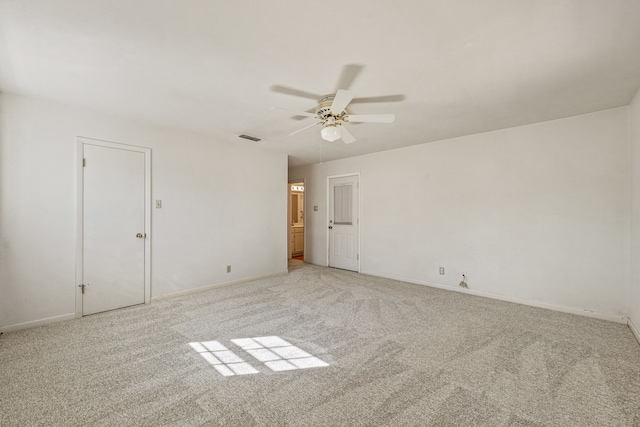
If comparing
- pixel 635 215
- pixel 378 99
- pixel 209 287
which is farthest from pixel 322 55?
pixel 209 287

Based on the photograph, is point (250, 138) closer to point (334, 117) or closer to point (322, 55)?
point (334, 117)

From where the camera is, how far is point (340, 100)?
241 cm

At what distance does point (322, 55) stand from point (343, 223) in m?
4.30

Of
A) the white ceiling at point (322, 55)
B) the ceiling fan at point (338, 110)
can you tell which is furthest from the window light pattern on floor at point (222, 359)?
the white ceiling at point (322, 55)

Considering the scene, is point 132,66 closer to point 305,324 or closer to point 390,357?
point 305,324

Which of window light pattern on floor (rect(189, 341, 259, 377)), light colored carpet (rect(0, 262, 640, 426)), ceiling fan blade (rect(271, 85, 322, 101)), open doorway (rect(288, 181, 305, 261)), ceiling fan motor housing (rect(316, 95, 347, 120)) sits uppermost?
ceiling fan blade (rect(271, 85, 322, 101))

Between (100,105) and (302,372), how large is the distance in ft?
11.9

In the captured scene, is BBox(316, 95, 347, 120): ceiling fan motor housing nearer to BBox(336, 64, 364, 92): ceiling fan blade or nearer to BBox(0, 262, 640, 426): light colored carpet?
BBox(336, 64, 364, 92): ceiling fan blade

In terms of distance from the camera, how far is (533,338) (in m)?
2.74

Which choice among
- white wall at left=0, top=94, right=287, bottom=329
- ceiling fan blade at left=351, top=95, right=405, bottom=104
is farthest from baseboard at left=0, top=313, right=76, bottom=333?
ceiling fan blade at left=351, top=95, right=405, bottom=104

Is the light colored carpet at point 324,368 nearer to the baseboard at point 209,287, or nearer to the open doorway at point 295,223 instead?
the baseboard at point 209,287

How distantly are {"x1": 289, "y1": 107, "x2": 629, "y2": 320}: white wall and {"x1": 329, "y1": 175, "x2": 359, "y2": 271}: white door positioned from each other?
42cm

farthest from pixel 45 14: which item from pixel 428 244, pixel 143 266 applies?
pixel 428 244

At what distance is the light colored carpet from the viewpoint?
1.69 metres
